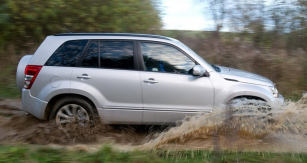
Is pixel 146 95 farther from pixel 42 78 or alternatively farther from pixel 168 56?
pixel 42 78

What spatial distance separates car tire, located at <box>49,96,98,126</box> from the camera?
548 centimetres

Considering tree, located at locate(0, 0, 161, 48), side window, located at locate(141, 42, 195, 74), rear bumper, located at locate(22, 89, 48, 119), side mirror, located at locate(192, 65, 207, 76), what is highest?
tree, located at locate(0, 0, 161, 48)

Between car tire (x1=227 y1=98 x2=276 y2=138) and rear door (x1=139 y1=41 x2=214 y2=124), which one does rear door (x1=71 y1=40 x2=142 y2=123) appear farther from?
car tire (x1=227 y1=98 x2=276 y2=138)

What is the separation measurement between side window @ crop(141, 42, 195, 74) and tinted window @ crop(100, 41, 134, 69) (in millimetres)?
250

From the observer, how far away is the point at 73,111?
18.2 feet

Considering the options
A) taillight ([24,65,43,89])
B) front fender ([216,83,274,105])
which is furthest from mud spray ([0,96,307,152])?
taillight ([24,65,43,89])

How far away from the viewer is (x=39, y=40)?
10.2 m

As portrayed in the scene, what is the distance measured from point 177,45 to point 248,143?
210cm

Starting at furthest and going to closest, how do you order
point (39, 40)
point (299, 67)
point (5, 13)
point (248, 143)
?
point (39, 40) → point (5, 13) → point (299, 67) → point (248, 143)

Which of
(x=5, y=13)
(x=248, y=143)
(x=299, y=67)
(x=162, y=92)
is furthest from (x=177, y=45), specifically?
(x=5, y=13)

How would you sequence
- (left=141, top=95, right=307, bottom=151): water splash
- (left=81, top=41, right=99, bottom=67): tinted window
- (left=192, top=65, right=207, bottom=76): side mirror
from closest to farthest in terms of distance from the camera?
(left=141, top=95, right=307, bottom=151): water splash
(left=192, top=65, right=207, bottom=76): side mirror
(left=81, top=41, right=99, bottom=67): tinted window

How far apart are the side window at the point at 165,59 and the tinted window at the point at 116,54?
250 mm

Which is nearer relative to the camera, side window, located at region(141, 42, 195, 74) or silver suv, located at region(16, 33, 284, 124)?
silver suv, located at region(16, 33, 284, 124)

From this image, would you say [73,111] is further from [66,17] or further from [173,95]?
[66,17]
